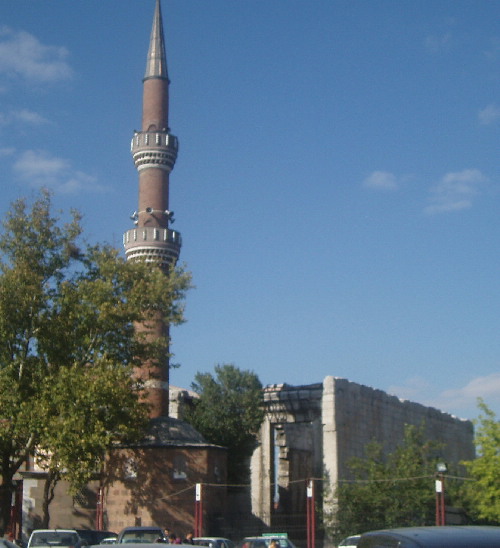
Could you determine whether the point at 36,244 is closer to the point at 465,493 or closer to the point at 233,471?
the point at 233,471

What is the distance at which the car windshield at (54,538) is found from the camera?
20.9m

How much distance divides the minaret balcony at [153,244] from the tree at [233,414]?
684cm

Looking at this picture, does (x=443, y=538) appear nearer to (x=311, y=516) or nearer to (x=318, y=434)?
(x=311, y=516)

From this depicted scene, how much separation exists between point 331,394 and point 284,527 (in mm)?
6356

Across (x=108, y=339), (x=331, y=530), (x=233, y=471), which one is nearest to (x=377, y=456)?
(x=331, y=530)

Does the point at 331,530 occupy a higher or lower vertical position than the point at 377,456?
lower

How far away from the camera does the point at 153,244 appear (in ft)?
148

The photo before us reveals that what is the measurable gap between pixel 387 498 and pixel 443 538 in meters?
27.4

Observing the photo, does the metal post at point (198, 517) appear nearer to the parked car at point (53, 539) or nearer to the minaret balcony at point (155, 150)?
the parked car at point (53, 539)

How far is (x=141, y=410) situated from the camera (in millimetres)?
31750

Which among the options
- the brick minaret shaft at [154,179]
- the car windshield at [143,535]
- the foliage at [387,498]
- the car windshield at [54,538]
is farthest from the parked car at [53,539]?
the brick minaret shaft at [154,179]

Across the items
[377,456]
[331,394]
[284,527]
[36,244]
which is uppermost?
[36,244]

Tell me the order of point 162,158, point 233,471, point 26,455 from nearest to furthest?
1. point 26,455
2. point 233,471
3. point 162,158

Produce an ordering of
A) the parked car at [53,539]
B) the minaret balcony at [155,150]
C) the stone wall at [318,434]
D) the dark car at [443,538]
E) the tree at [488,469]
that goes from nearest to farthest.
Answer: the dark car at [443,538]
the parked car at [53,539]
the tree at [488,469]
the stone wall at [318,434]
the minaret balcony at [155,150]
